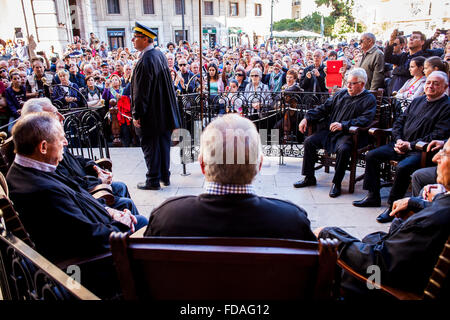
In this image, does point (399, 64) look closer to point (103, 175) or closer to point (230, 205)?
point (103, 175)

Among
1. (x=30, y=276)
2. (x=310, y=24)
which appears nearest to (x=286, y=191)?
(x=30, y=276)

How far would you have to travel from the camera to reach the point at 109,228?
7.09ft

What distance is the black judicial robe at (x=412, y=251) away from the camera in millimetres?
1628

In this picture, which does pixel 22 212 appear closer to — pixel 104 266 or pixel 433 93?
pixel 104 266

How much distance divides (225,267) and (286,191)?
3480 mm

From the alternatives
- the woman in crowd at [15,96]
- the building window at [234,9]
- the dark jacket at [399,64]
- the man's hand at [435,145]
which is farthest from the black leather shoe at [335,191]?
the building window at [234,9]

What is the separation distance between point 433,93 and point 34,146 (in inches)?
158

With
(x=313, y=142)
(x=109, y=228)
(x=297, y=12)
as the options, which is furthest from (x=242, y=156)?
(x=297, y=12)

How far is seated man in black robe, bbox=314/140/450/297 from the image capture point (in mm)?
1631

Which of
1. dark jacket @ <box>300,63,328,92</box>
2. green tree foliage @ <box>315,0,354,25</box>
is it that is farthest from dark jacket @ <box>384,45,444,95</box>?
green tree foliage @ <box>315,0,354,25</box>

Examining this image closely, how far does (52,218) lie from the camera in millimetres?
1966

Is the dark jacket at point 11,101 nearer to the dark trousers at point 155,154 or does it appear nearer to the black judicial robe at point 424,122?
the dark trousers at point 155,154

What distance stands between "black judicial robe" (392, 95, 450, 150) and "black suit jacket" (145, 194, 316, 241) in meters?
2.99

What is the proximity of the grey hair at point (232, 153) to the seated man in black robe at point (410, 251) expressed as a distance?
33.7 inches
